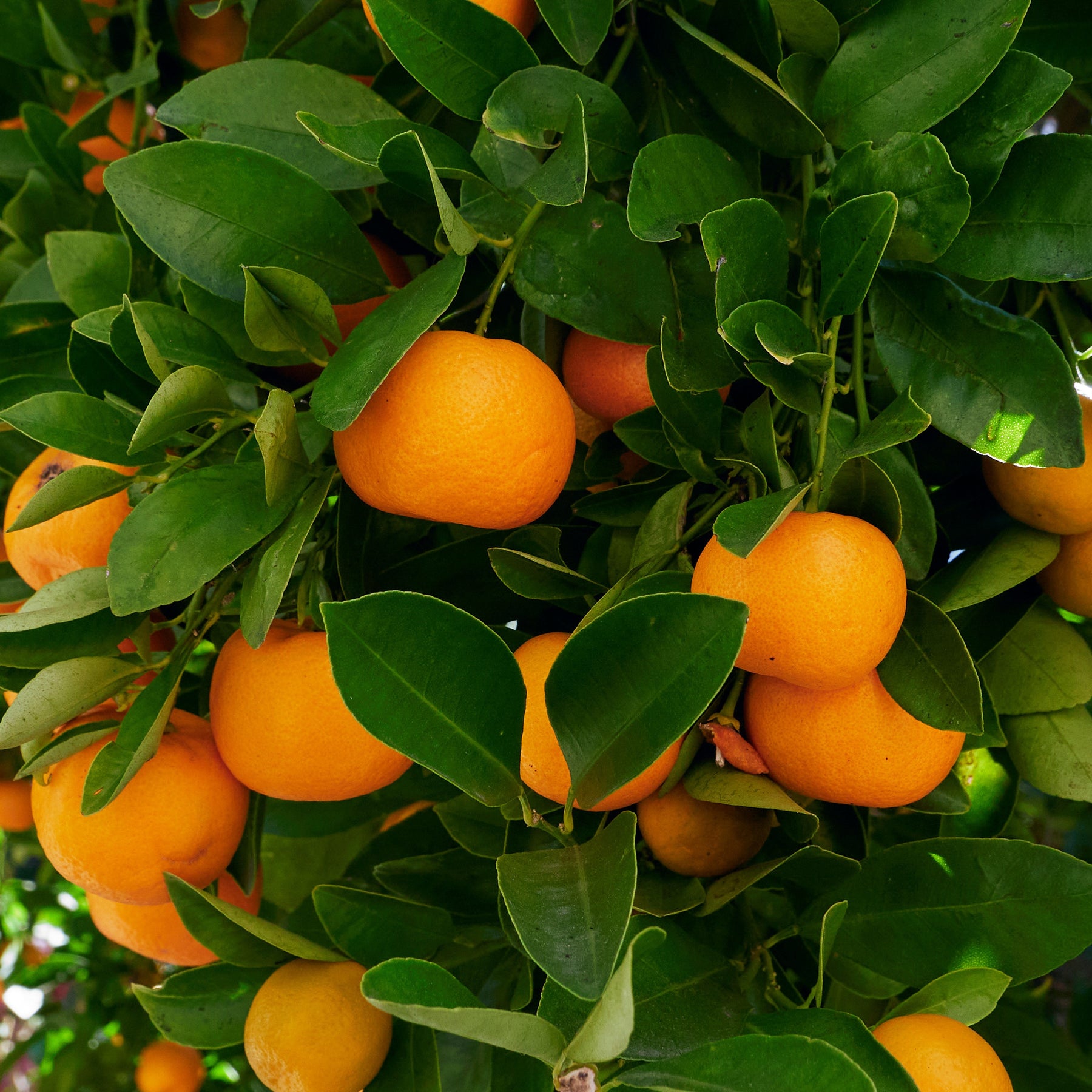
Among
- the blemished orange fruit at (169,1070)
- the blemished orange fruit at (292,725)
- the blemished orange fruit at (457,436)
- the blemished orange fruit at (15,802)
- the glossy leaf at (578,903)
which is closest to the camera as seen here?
the glossy leaf at (578,903)

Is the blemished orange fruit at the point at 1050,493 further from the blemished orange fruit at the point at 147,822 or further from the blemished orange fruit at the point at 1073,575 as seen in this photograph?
the blemished orange fruit at the point at 147,822

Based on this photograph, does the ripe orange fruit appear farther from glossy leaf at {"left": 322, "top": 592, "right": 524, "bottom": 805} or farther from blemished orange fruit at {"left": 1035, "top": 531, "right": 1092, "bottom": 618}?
blemished orange fruit at {"left": 1035, "top": 531, "right": 1092, "bottom": 618}

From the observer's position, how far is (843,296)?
22.6 inches

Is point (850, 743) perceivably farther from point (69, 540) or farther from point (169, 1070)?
point (169, 1070)

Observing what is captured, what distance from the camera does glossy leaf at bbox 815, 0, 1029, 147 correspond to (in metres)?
0.58

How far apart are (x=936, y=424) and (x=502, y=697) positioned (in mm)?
307

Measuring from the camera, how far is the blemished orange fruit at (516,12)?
0.69 m

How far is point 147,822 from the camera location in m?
0.73

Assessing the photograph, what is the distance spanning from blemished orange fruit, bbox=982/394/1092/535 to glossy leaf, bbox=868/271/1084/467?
0.27 feet

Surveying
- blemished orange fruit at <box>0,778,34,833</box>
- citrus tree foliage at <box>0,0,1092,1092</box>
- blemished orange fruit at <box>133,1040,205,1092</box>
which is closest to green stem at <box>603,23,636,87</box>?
citrus tree foliage at <box>0,0,1092,1092</box>

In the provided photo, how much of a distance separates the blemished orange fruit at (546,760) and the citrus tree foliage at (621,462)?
2cm

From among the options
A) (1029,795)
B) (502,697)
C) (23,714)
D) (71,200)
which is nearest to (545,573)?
(502,697)

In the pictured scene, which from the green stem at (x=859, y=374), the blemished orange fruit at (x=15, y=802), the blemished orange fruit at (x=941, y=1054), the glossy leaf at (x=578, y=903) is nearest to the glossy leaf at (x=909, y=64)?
the green stem at (x=859, y=374)

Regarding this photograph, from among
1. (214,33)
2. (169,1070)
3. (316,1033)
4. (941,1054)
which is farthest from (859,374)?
(169,1070)
